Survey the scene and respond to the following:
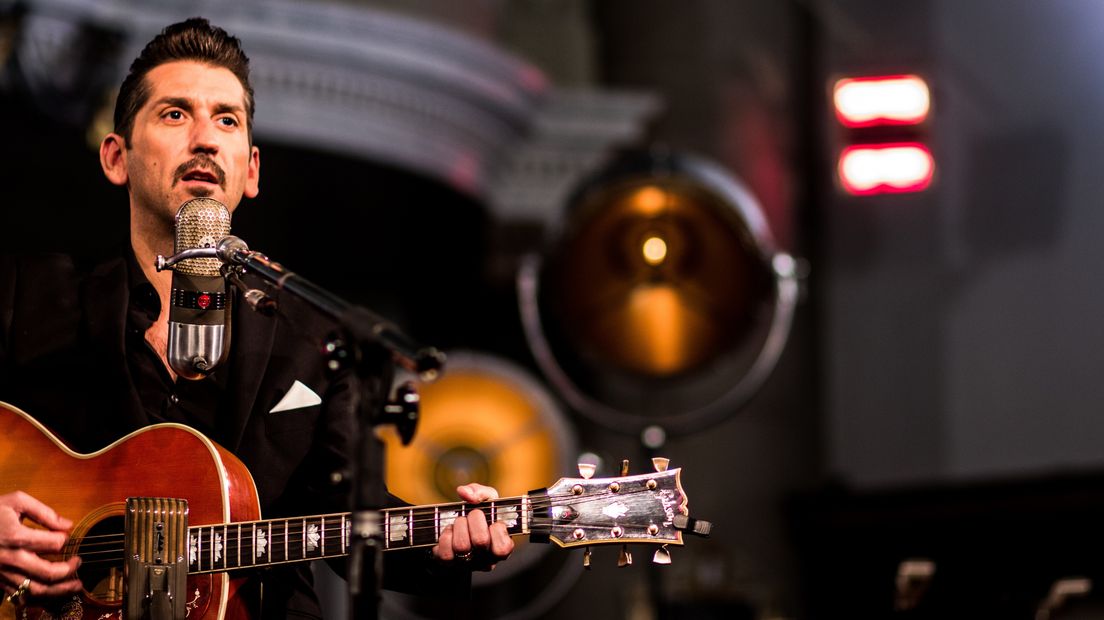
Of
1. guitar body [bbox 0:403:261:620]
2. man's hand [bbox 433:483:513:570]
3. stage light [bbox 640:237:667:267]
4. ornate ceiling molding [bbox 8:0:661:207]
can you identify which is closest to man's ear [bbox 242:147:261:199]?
guitar body [bbox 0:403:261:620]

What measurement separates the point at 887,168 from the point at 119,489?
5.09 meters

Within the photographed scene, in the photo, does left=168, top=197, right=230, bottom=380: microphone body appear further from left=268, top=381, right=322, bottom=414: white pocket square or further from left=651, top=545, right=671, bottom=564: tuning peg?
left=651, top=545, right=671, bottom=564: tuning peg

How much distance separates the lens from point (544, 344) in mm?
5527

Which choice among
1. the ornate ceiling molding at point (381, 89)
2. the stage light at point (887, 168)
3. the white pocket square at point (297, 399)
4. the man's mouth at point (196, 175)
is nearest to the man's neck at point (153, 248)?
the man's mouth at point (196, 175)

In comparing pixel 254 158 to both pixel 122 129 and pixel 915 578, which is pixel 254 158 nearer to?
pixel 122 129

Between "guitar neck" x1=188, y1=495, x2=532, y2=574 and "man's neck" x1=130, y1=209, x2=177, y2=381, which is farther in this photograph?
"man's neck" x1=130, y1=209, x2=177, y2=381

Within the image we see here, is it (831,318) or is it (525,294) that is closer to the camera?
(525,294)

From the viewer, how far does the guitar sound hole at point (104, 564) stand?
2643mm

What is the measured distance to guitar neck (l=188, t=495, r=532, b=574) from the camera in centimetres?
261

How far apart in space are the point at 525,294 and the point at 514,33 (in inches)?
113

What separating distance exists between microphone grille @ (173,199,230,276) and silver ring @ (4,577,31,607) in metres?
0.60

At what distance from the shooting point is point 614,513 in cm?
262

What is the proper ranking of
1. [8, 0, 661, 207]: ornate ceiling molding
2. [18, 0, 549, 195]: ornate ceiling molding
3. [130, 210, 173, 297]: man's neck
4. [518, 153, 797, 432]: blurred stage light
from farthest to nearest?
[18, 0, 549, 195]: ornate ceiling molding < [8, 0, 661, 207]: ornate ceiling molding < [518, 153, 797, 432]: blurred stage light < [130, 210, 173, 297]: man's neck

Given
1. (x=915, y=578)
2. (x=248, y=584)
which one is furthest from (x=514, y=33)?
(x=248, y=584)
